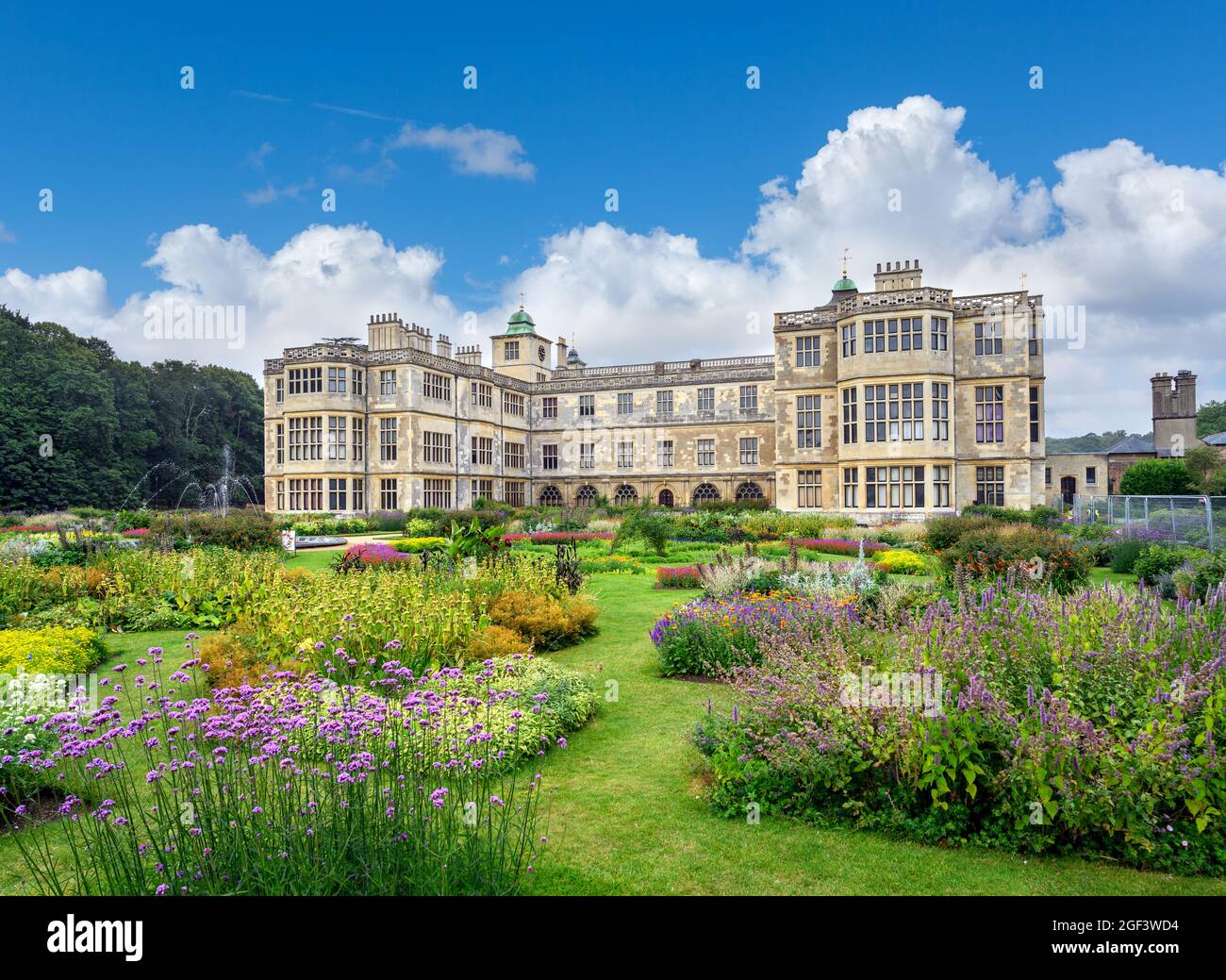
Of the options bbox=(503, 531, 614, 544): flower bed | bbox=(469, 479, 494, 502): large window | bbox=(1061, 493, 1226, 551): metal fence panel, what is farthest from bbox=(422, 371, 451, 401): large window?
bbox=(1061, 493, 1226, 551): metal fence panel

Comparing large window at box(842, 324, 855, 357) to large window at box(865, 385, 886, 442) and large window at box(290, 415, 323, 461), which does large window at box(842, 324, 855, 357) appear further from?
large window at box(290, 415, 323, 461)

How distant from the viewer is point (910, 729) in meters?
4.78

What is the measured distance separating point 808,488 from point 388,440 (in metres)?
18.8

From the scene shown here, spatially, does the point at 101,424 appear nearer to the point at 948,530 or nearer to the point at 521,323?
the point at 521,323

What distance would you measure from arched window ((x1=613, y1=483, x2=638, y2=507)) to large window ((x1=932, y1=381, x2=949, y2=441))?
1802cm

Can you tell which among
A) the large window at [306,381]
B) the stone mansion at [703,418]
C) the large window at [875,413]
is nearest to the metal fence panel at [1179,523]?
the stone mansion at [703,418]

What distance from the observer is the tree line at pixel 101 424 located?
129 ft

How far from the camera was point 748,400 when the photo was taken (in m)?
38.5

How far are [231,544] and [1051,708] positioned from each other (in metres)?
18.7

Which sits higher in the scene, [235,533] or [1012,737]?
[235,533]

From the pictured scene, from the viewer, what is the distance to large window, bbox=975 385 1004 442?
90.6 ft

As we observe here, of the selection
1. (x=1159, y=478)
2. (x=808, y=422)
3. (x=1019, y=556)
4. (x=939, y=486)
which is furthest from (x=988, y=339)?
(x=1019, y=556)
